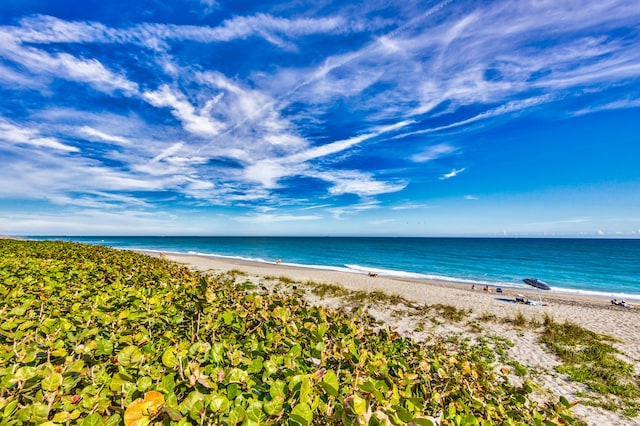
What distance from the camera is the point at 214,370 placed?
141cm

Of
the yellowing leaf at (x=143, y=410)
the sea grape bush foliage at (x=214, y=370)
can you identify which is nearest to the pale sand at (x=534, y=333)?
the sea grape bush foliage at (x=214, y=370)

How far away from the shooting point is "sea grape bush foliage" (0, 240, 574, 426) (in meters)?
1.14

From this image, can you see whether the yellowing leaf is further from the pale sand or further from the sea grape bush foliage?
the pale sand

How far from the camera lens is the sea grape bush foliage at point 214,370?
1.14 metres

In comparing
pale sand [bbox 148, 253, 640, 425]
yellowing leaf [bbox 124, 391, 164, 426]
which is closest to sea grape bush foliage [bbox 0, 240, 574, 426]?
yellowing leaf [bbox 124, 391, 164, 426]

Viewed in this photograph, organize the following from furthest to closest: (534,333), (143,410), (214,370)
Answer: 1. (534,333)
2. (214,370)
3. (143,410)

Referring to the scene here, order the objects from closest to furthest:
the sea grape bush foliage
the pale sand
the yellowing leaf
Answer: the yellowing leaf, the sea grape bush foliage, the pale sand

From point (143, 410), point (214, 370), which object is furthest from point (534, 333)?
point (143, 410)

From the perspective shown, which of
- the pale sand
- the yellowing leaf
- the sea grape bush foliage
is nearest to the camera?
the yellowing leaf

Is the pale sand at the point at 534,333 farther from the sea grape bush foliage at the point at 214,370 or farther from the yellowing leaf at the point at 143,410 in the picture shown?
the yellowing leaf at the point at 143,410

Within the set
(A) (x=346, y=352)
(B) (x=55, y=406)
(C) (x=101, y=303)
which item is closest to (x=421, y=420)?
(A) (x=346, y=352)

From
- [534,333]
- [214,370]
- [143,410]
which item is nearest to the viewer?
[143,410]

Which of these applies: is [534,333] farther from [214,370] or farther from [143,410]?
[143,410]

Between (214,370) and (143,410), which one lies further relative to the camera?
(214,370)
